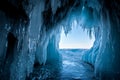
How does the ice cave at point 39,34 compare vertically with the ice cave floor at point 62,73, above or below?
above

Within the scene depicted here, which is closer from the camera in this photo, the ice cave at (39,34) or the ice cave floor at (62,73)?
the ice cave at (39,34)

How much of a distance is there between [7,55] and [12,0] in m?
1.76

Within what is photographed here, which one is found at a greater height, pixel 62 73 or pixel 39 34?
pixel 39 34

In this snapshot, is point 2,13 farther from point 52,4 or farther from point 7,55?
point 52,4

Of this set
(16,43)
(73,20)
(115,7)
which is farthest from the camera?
(73,20)

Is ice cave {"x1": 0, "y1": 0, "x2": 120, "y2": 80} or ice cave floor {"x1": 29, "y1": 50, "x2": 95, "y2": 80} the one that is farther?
ice cave floor {"x1": 29, "y1": 50, "x2": 95, "y2": 80}

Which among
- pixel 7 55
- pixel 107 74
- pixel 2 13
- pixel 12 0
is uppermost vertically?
pixel 12 0

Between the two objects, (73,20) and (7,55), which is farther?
(73,20)

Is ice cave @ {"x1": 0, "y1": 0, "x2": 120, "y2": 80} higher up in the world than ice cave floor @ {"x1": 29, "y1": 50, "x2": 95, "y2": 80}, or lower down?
higher up

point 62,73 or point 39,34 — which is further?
point 62,73

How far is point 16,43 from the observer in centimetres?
565

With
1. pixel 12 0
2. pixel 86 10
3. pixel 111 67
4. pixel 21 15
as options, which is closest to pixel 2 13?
pixel 12 0

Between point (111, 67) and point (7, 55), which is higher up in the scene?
point (7, 55)

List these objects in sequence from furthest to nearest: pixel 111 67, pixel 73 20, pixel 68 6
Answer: pixel 73 20 → pixel 68 6 → pixel 111 67
